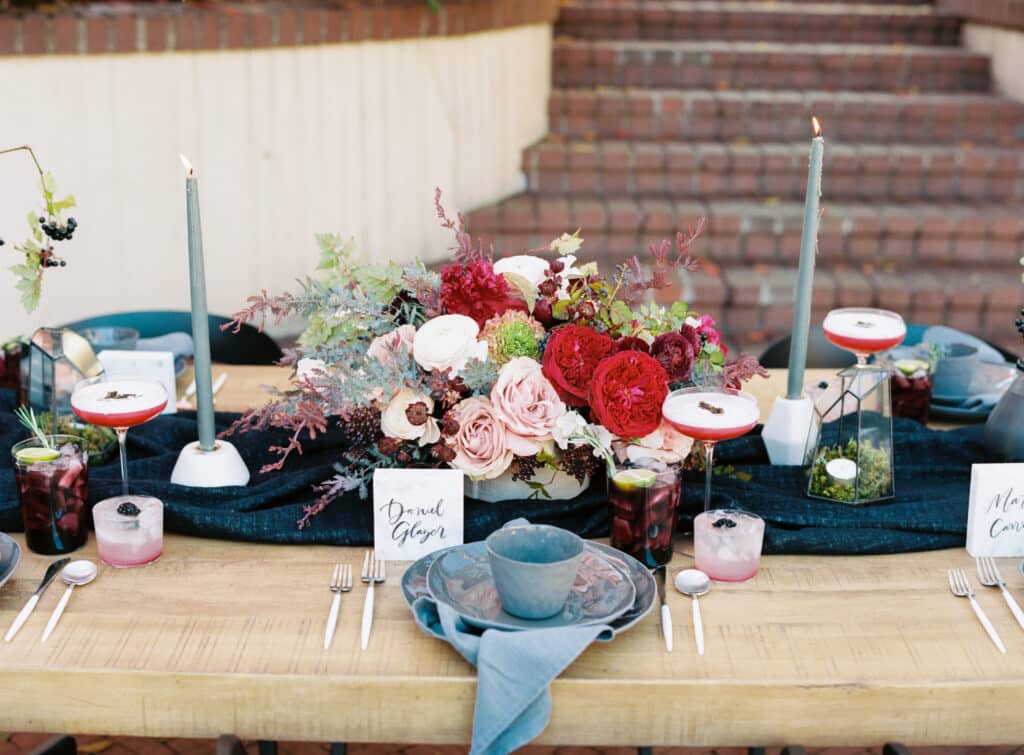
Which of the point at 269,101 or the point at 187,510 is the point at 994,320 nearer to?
the point at 269,101

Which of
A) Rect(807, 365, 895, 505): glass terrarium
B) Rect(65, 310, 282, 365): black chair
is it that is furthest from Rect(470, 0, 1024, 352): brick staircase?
Rect(807, 365, 895, 505): glass terrarium

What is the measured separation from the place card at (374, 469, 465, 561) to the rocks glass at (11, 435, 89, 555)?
0.38 meters

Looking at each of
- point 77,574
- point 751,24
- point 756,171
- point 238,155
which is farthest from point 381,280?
point 751,24

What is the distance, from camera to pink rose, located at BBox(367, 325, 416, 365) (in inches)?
58.4

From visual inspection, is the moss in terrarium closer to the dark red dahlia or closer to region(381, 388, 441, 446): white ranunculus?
the dark red dahlia

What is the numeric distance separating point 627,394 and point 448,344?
0.23 metres

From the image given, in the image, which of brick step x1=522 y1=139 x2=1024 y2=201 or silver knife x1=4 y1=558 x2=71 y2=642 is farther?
brick step x1=522 y1=139 x2=1024 y2=201

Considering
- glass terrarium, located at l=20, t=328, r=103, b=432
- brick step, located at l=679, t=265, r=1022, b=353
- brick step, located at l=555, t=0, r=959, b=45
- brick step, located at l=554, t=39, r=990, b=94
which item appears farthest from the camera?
brick step, located at l=555, t=0, r=959, b=45

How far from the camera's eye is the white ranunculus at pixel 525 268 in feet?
5.06

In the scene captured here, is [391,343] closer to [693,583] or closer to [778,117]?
[693,583]

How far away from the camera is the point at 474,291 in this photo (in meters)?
1.48

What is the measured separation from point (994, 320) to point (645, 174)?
144 centimetres

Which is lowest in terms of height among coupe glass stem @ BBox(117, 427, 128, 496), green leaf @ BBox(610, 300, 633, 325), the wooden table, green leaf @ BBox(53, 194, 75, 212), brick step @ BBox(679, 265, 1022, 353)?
brick step @ BBox(679, 265, 1022, 353)

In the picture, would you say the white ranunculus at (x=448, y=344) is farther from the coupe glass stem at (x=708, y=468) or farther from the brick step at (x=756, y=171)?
the brick step at (x=756, y=171)
